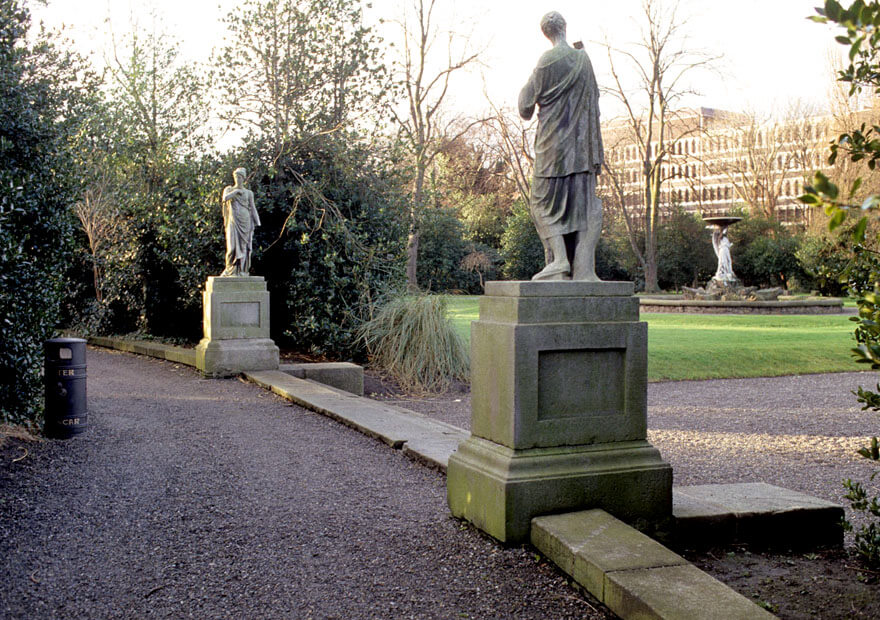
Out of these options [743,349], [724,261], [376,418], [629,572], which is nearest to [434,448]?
[376,418]

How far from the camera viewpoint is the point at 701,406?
10.6 m

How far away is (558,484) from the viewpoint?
14.1 ft

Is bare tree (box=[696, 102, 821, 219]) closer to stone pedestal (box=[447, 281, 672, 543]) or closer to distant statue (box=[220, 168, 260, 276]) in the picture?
distant statue (box=[220, 168, 260, 276])

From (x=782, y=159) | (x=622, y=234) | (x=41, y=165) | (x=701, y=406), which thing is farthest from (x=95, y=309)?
(x=782, y=159)

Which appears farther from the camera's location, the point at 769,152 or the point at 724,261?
the point at 769,152

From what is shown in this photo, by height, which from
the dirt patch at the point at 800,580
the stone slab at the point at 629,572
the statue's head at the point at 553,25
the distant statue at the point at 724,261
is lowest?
the dirt patch at the point at 800,580

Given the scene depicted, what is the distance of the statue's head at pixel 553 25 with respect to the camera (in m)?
4.70

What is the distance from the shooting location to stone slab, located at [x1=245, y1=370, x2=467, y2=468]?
688 centimetres

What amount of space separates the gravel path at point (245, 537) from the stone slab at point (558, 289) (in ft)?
4.46

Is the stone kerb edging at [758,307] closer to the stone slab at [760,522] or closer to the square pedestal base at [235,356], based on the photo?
the square pedestal base at [235,356]

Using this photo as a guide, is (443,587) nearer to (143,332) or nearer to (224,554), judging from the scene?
(224,554)

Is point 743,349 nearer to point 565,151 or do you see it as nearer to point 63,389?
point 565,151

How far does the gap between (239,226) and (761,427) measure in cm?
830

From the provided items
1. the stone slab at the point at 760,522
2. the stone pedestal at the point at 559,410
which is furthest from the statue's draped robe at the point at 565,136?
the stone slab at the point at 760,522
